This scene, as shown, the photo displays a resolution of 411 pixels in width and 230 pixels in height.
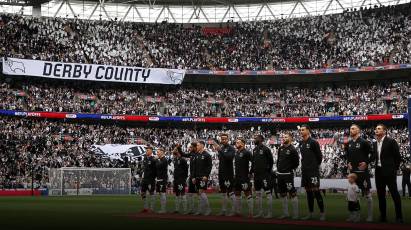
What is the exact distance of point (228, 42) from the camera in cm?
7650

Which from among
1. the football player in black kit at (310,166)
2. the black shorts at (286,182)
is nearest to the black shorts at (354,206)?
the football player in black kit at (310,166)

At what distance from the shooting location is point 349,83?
70812 millimetres

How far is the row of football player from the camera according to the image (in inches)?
621

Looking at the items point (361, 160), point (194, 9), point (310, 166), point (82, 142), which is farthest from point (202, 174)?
point (194, 9)

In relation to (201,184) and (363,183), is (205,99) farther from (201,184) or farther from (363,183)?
(363,183)

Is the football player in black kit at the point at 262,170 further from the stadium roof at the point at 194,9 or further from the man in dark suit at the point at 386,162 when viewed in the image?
the stadium roof at the point at 194,9

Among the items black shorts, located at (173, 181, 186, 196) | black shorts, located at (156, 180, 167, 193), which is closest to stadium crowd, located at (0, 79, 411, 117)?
black shorts, located at (156, 180, 167, 193)

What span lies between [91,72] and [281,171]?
50.5m

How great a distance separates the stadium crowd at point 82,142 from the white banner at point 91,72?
5.01 metres

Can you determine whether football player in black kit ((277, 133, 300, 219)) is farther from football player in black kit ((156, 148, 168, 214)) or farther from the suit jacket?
football player in black kit ((156, 148, 168, 214))

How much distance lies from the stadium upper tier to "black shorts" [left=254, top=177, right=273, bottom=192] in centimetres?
Answer: 4933

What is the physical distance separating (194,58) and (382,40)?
21578 millimetres

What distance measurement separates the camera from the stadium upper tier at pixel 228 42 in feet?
220

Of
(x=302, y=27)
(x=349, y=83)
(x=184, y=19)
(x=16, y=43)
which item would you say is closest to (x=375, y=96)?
(x=349, y=83)
